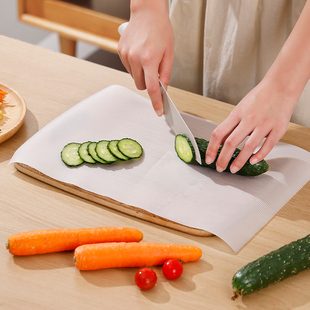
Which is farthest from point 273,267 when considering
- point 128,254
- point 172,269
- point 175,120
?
point 175,120

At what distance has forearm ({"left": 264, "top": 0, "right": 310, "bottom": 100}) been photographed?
1.42 m

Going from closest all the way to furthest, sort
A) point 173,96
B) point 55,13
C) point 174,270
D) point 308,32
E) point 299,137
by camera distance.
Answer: point 174,270, point 308,32, point 299,137, point 173,96, point 55,13

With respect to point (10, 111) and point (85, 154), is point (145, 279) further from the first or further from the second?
point (10, 111)

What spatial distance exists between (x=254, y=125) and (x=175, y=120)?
0.25m

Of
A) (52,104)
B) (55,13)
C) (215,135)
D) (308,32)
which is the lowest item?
(55,13)

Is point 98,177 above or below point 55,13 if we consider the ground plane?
above

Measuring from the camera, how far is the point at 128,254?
4.02 ft

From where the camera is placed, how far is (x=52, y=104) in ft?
5.89

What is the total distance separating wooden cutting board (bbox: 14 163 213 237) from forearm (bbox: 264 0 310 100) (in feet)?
1.54

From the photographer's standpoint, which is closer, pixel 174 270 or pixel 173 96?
pixel 174 270

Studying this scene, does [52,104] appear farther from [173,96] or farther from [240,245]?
[240,245]

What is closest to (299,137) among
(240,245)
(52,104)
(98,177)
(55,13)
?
(240,245)

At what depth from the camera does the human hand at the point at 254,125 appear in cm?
142

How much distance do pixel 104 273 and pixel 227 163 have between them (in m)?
0.47
